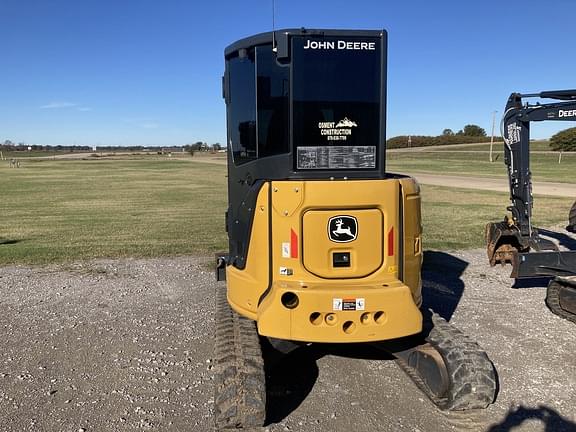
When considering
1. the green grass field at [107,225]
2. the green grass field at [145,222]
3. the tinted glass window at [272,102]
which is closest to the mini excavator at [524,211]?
the green grass field at [145,222]

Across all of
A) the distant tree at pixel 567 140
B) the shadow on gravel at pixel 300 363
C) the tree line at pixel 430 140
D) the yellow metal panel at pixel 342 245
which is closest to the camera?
the yellow metal panel at pixel 342 245

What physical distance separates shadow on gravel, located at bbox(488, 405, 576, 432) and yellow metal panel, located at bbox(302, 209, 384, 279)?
1.75 meters

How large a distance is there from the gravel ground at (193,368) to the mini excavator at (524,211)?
0.63 metres

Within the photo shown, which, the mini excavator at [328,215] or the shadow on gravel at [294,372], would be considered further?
the shadow on gravel at [294,372]

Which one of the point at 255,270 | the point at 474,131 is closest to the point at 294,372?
the point at 255,270

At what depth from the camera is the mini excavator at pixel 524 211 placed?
8.18 metres

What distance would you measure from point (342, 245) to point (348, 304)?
51cm

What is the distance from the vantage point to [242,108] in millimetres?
5055

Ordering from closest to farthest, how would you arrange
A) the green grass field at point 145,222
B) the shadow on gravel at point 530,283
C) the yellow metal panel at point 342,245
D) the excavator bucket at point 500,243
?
1. the yellow metal panel at point 342,245
2. the shadow on gravel at point 530,283
3. the excavator bucket at point 500,243
4. the green grass field at point 145,222

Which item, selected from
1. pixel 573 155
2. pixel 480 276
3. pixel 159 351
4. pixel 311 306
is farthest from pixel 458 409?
pixel 573 155

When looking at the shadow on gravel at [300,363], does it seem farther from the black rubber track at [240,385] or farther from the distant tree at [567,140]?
the distant tree at [567,140]

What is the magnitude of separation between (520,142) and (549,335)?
12.8ft

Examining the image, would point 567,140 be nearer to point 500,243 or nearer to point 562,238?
point 562,238

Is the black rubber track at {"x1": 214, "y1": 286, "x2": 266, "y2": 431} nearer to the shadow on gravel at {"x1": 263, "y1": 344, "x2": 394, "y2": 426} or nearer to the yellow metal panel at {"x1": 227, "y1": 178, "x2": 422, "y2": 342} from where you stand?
the yellow metal panel at {"x1": 227, "y1": 178, "x2": 422, "y2": 342}
